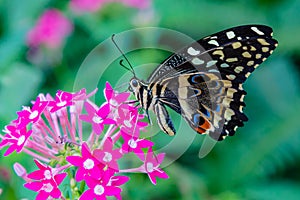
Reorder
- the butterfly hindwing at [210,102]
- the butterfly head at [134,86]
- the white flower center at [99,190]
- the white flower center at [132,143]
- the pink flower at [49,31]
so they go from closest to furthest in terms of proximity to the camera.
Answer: the white flower center at [99,190]
the white flower center at [132,143]
the butterfly head at [134,86]
the butterfly hindwing at [210,102]
the pink flower at [49,31]

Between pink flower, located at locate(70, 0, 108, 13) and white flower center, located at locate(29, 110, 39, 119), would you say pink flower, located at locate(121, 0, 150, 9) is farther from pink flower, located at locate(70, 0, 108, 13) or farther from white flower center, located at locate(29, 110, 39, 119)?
white flower center, located at locate(29, 110, 39, 119)

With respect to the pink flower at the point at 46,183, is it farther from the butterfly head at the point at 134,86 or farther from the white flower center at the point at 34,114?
the butterfly head at the point at 134,86

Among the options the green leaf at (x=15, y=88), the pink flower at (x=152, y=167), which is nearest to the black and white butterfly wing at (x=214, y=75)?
the pink flower at (x=152, y=167)

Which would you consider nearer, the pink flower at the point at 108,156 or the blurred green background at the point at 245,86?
the pink flower at the point at 108,156

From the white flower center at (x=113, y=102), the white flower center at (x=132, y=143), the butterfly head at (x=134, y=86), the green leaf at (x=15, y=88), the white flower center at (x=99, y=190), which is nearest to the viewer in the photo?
the white flower center at (x=99, y=190)

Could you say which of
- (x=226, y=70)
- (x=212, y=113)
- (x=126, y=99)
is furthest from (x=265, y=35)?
(x=126, y=99)

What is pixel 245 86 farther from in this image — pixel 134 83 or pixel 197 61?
pixel 134 83

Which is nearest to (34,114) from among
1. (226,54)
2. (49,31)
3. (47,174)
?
(47,174)

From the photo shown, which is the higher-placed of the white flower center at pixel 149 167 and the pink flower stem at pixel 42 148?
the pink flower stem at pixel 42 148
